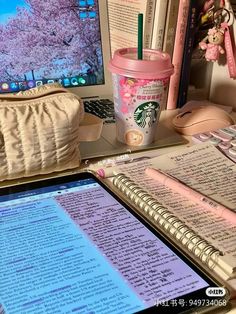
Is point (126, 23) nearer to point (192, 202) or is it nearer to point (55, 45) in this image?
point (55, 45)

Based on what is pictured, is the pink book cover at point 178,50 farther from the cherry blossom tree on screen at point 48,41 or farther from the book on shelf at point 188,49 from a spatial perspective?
the cherry blossom tree on screen at point 48,41

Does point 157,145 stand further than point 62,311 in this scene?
Yes

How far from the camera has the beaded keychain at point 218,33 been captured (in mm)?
947

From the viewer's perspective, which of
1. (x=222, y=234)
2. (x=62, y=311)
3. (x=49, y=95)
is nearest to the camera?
(x=62, y=311)

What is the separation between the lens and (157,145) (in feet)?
2.61

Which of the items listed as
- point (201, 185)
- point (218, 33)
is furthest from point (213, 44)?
point (201, 185)

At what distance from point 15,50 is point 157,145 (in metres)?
0.32

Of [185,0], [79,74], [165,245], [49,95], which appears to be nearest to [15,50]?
[79,74]

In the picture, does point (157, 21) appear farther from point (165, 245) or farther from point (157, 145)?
point (165, 245)

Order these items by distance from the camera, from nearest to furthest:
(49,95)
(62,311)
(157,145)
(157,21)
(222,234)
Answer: (62,311) < (222,234) < (49,95) < (157,145) < (157,21)

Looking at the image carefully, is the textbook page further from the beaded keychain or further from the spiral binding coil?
the beaded keychain

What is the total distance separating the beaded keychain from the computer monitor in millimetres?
207

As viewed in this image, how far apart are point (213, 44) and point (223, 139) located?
10.7 inches

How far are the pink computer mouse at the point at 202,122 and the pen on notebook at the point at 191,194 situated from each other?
0.21 meters
